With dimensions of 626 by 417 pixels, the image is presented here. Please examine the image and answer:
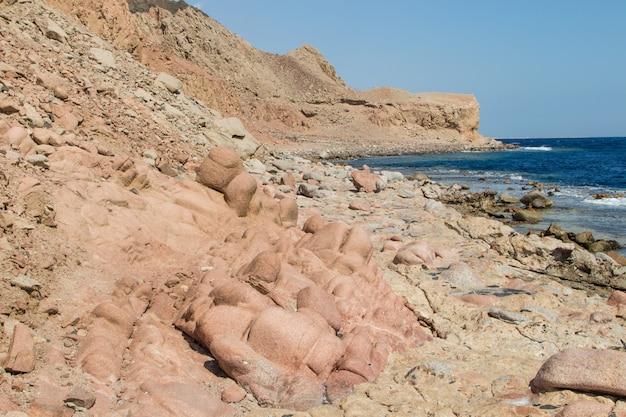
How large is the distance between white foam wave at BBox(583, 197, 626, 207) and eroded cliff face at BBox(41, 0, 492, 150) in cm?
2333

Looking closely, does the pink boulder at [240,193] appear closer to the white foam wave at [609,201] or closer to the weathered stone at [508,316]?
the weathered stone at [508,316]

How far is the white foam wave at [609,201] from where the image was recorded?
19.8 m

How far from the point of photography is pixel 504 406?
453 centimetres

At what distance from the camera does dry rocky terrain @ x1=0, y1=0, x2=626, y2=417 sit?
181 inches

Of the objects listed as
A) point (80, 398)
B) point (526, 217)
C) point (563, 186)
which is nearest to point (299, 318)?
point (80, 398)

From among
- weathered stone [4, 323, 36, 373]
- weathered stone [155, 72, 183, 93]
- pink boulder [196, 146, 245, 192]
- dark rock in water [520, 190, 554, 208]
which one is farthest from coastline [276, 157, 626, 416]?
dark rock in water [520, 190, 554, 208]

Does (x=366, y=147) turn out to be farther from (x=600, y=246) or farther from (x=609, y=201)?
(x=600, y=246)

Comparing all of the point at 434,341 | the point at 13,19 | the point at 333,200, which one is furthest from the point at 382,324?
the point at 13,19

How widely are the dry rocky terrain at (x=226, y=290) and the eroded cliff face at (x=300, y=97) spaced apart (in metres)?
29.0

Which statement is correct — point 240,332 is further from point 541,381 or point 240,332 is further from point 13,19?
point 13,19

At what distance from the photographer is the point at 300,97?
190 feet

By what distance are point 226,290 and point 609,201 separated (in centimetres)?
1913

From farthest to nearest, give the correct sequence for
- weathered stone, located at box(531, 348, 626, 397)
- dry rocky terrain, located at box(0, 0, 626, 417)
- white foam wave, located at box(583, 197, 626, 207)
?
1. white foam wave, located at box(583, 197, 626, 207)
2. dry rocky terrain, located at box(0, 0, 626, 417)
3. weathered stone, located at box(531, 348, 626, 397)

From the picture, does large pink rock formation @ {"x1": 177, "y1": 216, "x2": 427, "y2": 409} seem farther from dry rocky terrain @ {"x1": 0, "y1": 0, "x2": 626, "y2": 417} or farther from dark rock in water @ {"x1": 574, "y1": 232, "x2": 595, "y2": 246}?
dark rock in water @ {"x1": 574, "y1": 232, "x2": 595, "y2": 246}
